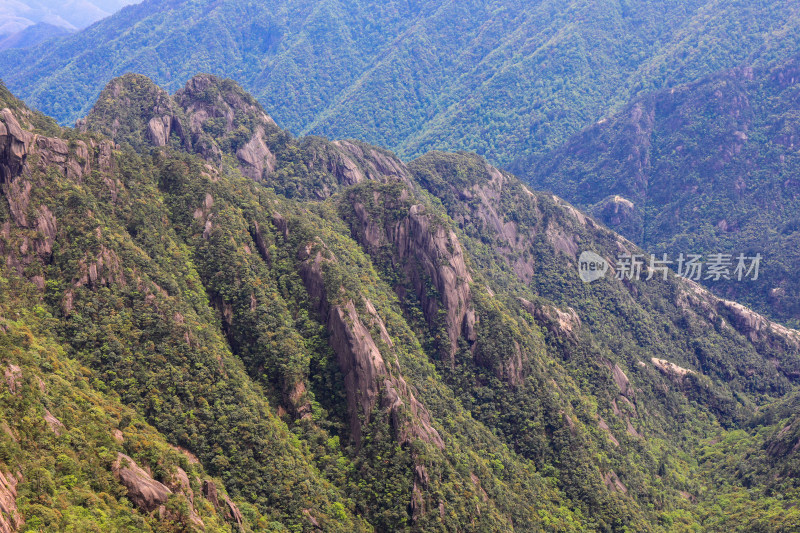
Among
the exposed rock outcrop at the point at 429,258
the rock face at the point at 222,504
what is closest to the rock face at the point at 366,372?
the exposed rock outcrop at the point at 429,258

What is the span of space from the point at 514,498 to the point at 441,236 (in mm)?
55833

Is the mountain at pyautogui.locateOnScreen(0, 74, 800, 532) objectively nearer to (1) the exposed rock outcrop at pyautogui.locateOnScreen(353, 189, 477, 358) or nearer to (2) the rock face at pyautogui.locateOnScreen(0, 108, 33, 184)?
(2) the rock face at pyautogui.locateOnScreen(0, 108, 33, 184)

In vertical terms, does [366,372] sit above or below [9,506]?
below

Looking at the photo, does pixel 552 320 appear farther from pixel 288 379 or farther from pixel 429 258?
pixel 288 379

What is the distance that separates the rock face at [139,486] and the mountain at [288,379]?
224 millimetres

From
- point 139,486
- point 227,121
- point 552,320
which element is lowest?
point 552,320

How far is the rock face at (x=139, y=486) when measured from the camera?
6481 cm

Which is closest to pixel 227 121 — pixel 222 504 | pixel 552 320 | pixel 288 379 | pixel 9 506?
pixel 552 320

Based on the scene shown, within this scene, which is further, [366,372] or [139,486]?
[366,372]

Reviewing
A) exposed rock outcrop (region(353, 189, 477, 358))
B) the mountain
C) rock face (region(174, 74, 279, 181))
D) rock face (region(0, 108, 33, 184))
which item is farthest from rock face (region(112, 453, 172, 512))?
rock face (region(174, 74, 279, 181))

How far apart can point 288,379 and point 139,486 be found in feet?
124

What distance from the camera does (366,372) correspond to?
105 meters

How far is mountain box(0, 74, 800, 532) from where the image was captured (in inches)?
2813

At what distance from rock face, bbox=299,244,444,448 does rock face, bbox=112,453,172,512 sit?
Result: 39451mm
